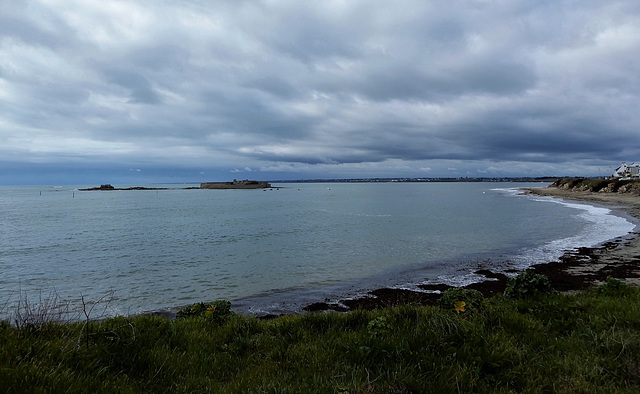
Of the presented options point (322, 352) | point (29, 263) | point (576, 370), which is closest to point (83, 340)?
point (322, 352)

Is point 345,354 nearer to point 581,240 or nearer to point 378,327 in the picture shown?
point 378,327

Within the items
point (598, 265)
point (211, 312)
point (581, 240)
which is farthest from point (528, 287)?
point (581, 240)

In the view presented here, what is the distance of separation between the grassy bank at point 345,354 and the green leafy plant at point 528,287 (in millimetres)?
1607

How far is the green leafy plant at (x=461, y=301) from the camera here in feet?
23.5

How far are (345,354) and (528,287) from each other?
632cm

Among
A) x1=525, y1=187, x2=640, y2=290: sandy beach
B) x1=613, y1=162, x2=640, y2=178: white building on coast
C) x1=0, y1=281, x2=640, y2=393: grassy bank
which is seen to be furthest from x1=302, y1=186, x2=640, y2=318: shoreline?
x1=613, y1=162, x2=640, y2=178: white building on coast

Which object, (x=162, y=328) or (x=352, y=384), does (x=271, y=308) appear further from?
(x=352, y=384)

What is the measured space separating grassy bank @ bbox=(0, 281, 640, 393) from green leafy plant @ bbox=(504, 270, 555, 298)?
1.61 metres

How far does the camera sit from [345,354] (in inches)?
216

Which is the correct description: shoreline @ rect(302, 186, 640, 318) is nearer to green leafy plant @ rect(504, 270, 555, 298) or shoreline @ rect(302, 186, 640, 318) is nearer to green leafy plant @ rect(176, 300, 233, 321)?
green leafy plant @ rect(504, 270, 555, 298)

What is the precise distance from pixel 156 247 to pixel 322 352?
26.2m

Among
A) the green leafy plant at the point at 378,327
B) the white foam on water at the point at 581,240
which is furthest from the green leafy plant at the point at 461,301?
the white foam on water at the point at 581,240

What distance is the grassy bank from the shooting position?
443cm

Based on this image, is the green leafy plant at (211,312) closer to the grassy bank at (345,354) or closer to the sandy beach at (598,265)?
the grassy bank at (345,354)
